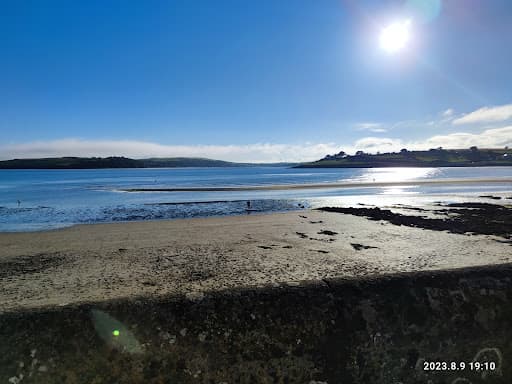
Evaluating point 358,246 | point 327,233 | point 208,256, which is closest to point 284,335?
point 208,256

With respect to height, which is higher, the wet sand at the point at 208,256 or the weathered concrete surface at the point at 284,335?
the weathered concrete surface at the point at 284,335

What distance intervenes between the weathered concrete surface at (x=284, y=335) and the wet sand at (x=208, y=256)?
1.91 ft

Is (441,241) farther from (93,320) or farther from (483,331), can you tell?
(93,320)

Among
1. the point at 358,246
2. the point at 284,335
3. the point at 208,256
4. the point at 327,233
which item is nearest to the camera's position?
the point at 284,335

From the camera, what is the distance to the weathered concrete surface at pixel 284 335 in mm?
3850

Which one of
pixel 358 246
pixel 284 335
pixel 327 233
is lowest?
pixel 327 233

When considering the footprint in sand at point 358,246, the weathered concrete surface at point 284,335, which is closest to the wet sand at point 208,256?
the footprint in sand at point 358,246

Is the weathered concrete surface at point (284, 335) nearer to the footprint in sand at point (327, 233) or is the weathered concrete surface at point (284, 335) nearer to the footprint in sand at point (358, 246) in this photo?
the footprint in sand at point (358, 246)

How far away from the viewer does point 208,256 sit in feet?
43.4

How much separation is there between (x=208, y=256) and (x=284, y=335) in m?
9.22

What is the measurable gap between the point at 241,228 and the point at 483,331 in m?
17.1

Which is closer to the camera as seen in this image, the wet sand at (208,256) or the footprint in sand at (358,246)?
the wet sand at (208,256)

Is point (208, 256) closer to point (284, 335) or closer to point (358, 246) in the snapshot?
point (358, 246)

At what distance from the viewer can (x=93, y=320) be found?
4.04m
